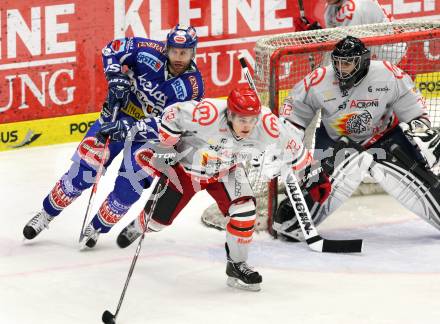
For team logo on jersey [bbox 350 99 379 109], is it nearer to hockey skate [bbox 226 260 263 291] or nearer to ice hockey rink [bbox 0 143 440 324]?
ice hockey rink [bbox 0 143 440 324]

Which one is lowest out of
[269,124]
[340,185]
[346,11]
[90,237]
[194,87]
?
[90,237]

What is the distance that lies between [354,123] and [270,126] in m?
1.02

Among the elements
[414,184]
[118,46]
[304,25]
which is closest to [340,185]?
[414,184]

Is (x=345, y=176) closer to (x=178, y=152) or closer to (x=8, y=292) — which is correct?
(x=178, y=152)

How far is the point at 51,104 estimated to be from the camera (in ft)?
28.7

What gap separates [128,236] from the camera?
22.4 ft

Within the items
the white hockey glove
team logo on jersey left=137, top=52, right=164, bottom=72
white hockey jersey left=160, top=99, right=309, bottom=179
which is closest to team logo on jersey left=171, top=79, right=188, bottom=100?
team logo on jersey left=137, top=52, right=164, bottom=72

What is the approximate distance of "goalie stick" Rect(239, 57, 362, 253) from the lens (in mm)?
6891

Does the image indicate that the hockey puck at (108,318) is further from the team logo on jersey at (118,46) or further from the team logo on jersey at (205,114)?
the team logo on jersey at (118,46)

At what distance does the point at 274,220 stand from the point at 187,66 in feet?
3.11

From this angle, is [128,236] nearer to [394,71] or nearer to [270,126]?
[270,126]

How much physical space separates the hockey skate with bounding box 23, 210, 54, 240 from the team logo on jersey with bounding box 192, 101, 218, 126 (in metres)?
1.30

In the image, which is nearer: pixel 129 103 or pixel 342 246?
pixel 342 246

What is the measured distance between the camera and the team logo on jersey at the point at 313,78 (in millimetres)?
7012
